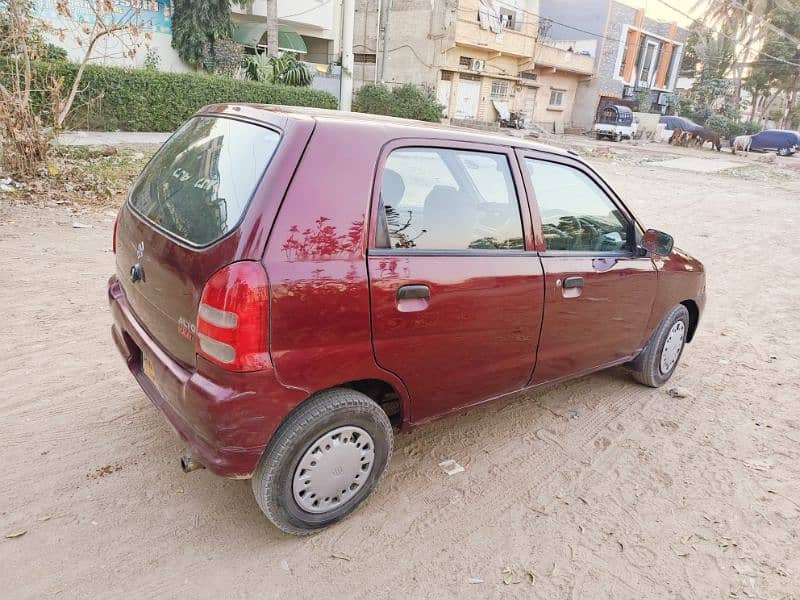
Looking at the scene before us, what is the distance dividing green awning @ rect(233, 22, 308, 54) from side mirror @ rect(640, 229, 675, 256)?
20705 mm

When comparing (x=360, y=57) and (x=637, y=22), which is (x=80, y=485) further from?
(x=637, y=22)

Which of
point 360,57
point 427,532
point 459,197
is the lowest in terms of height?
point 427,532

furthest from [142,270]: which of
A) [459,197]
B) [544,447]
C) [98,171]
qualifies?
[98,171]

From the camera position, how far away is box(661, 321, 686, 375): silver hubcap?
4.02 meters

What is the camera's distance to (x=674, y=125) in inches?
1318

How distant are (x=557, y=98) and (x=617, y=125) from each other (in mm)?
5387

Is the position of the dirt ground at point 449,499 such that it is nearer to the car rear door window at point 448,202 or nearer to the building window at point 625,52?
the car rear door window at point 448,202

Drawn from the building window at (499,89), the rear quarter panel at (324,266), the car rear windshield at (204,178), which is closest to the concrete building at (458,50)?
the building window at (499,89)

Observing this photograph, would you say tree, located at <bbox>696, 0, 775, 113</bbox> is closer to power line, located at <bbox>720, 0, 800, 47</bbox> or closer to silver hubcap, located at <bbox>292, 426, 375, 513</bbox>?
power line, located at <bbox>720, 0, 800, 47</bbox>

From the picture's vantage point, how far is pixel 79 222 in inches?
267

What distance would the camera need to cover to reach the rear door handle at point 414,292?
237 centimetres

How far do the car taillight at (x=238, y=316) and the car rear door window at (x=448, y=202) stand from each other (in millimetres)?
566

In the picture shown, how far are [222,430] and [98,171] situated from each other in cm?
811

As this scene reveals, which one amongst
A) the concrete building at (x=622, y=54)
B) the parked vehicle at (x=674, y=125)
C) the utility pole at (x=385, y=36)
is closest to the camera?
the utility pole at (x=385, y=36)
